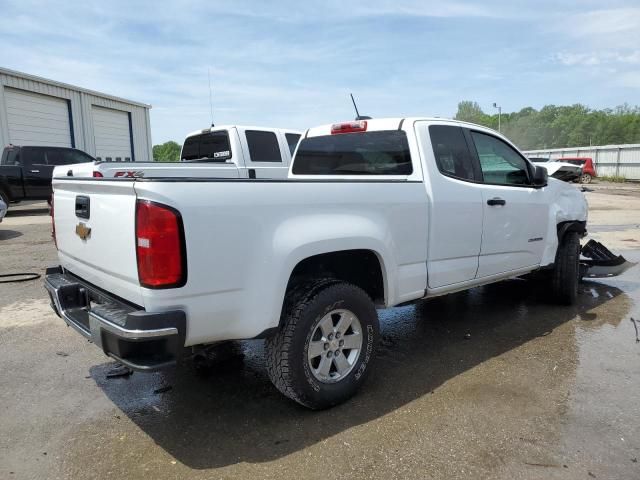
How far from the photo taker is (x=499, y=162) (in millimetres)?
4555

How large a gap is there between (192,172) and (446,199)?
435cm

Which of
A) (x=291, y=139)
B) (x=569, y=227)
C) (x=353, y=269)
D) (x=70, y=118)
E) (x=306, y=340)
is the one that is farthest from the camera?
(x=70, y=118)

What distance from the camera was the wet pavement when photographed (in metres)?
2.62

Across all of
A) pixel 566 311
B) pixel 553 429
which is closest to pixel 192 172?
pixel 566 311

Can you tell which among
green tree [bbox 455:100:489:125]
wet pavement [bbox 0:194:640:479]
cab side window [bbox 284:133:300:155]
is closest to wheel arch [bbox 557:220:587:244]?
wet pavement [bbox 0:194:640:479]

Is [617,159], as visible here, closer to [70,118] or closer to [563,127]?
[70,118]

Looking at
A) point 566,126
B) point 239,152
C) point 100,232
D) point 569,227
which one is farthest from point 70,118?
point 566,126

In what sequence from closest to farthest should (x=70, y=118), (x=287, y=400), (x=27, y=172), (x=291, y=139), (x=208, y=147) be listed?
1. (x=287, y=400)
2. (x=208, y=147)
3. (x=291, y=139)
4. (x=27, y=172)
5. (x=70, y=118)

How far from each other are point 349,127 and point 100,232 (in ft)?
7.46

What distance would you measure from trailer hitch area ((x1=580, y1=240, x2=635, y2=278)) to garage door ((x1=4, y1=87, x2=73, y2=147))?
1854 cm

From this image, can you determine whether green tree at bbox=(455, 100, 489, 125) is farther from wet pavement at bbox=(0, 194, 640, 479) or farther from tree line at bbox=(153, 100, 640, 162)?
wet pavement at bbox=(0, 194, 640, 479)

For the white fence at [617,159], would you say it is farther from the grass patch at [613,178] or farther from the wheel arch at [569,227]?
the wheel arch at [569,227]

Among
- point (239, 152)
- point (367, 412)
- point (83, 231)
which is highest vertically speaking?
point (239, 152)

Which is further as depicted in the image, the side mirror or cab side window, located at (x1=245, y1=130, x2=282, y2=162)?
cab side window, located at (x1=245, y1=130, x2=282, y2=162)
